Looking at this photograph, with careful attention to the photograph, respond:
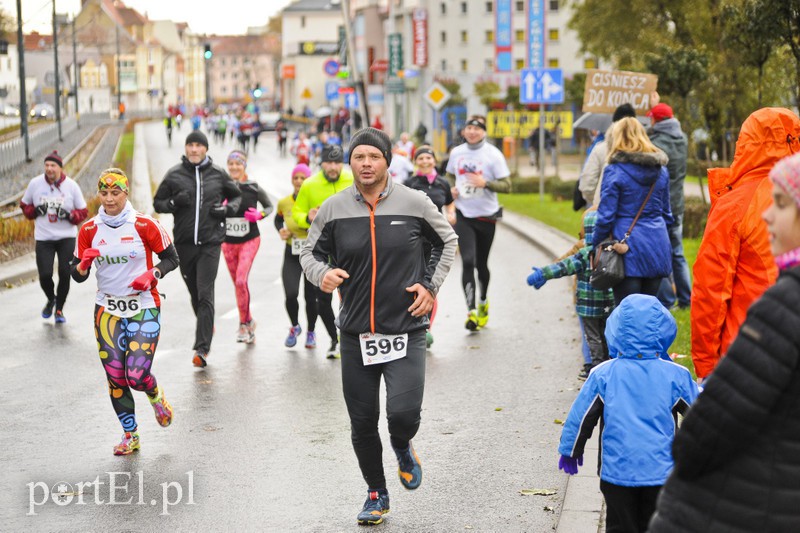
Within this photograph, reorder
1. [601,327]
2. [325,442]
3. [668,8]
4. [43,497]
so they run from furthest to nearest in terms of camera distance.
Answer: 1. [668,8]
2. [601,327]
3. [325,442]
4. [43,497]

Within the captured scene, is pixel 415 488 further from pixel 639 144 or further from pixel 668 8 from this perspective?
pixel 668 8

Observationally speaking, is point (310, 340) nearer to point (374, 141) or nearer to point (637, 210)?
point (637, 210)

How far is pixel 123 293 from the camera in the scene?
805 cm

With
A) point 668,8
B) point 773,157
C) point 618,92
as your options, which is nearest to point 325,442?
point 773,157

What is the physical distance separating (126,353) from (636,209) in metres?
3.50

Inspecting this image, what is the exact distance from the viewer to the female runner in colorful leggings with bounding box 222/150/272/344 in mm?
12211

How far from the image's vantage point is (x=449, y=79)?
78.5 metres

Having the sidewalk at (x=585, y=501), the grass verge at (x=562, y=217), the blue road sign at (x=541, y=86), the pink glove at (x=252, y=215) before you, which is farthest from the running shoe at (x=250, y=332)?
the blue road sign at (x=541, y=86)

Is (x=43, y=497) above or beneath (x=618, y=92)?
beneath

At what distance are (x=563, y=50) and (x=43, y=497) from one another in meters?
94.2

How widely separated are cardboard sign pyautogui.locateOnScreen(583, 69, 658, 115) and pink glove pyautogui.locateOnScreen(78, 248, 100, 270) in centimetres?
799

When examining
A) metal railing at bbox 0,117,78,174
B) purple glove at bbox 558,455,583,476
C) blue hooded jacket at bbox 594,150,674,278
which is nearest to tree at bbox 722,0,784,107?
blue hooded jacket at bbox 594,150,674,278

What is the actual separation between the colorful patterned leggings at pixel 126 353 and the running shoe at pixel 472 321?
5.23 m

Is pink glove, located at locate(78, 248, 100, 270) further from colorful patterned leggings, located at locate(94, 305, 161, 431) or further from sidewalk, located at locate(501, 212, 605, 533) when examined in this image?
sidewalk, located at locate(501, 212, 605, 533)
